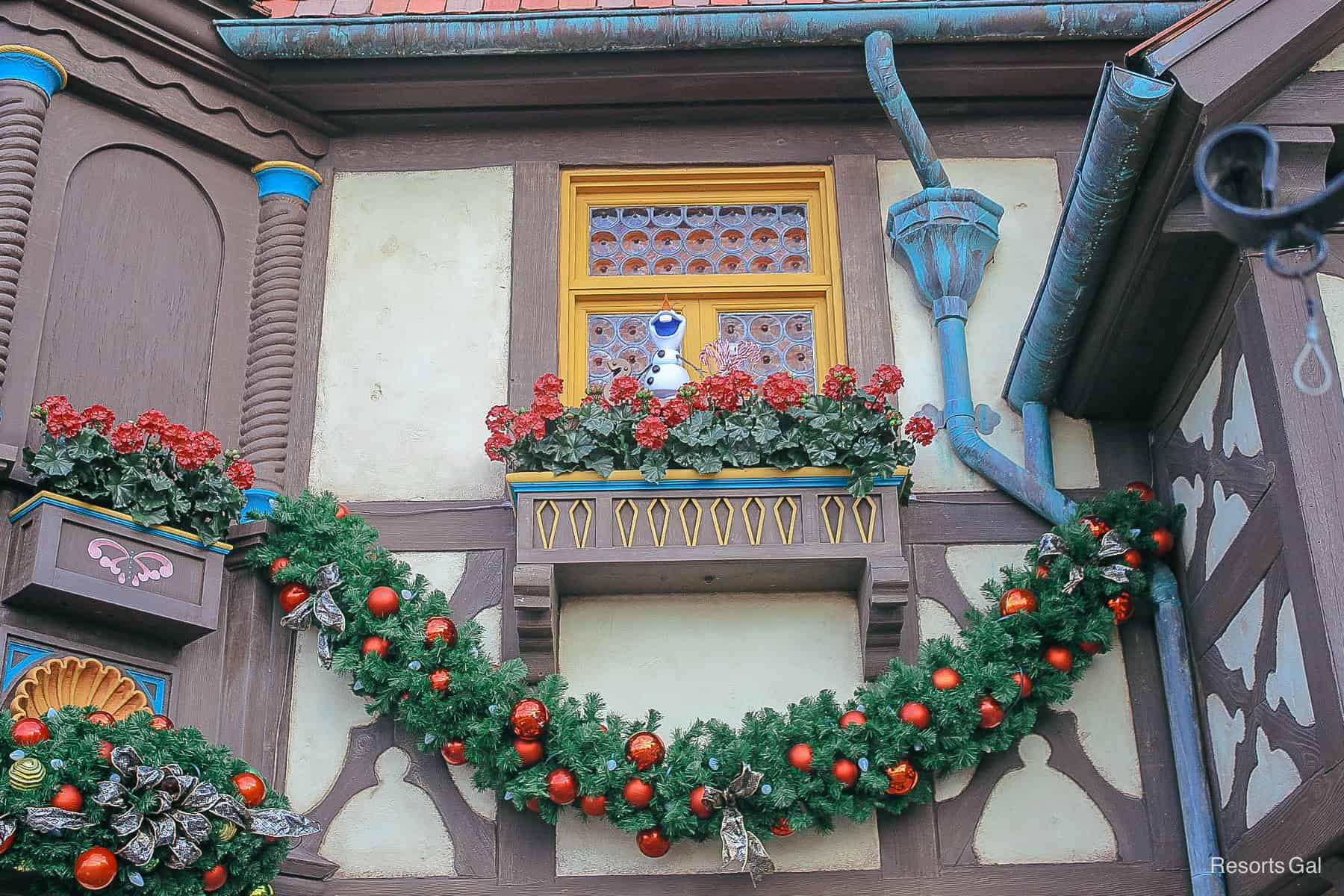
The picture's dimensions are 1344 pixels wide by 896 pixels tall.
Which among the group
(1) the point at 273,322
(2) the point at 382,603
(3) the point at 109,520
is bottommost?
(2) the point at 382,603

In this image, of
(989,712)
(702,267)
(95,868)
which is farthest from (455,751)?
(702,267)

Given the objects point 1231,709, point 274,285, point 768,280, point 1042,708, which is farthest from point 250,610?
point 1231,709

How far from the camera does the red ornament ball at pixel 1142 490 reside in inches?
239

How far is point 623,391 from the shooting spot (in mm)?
6023

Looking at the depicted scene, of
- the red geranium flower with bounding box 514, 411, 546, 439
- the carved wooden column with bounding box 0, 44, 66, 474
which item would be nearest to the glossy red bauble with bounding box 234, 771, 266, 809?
the red geranium flower with bounding box 514, 411, 546, 439

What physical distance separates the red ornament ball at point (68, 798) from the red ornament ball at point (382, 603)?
4.14 feet

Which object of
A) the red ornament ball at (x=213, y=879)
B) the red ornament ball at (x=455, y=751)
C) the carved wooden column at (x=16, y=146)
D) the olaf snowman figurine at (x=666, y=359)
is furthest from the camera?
the olaf snowman figurine at (x=666, y=359)

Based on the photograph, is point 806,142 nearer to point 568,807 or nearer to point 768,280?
point 768,280

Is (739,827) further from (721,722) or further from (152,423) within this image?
(152,423)

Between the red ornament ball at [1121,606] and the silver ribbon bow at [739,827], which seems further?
the red ornament ball at [1121,606]

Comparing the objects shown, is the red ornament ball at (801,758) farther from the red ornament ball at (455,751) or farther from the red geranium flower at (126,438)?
the red geranium flower at (126,438)

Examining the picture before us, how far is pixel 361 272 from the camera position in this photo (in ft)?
22.4

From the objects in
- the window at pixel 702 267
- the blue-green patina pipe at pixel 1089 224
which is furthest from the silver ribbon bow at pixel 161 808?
the blue-green patina pipe at pixel 1089 224

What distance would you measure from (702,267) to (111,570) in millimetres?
2598
